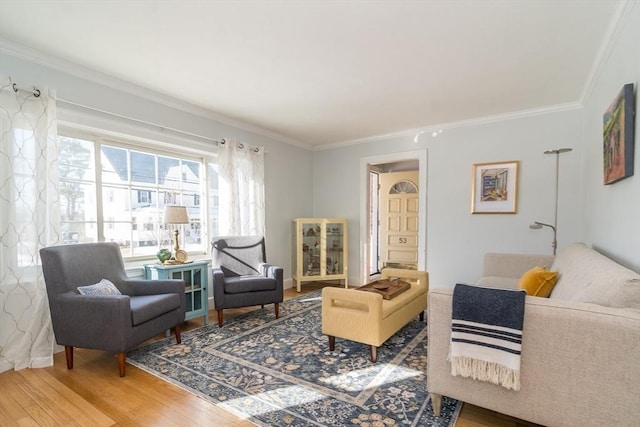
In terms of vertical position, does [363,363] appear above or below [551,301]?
below

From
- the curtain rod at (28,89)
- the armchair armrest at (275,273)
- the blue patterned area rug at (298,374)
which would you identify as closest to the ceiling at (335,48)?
the curtain rod at (28,89)

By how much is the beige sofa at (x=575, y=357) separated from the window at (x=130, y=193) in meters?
3.01

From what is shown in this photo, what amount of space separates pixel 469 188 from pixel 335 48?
2682mm

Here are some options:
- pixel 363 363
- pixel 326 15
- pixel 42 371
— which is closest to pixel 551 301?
pixel 363 363

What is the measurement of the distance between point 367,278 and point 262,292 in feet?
7.39

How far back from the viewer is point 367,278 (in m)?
4.98

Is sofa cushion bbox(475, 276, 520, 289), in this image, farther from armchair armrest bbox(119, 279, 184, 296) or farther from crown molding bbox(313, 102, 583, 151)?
armchair armrest bbox(119, 279, 184, 296)

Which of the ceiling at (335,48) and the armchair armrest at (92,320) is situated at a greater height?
the ceiling at (335,48)

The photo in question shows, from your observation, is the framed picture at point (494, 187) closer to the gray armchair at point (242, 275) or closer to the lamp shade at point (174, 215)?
the gray armchair at point (242, 275)

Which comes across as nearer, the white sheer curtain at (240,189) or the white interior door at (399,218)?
the white sheer curtain at (240,189)

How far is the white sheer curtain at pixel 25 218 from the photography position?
2.21m

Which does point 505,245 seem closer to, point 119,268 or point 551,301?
point 551,301

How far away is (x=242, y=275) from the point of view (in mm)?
3535

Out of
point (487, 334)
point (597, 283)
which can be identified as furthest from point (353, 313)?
point (597, 283)
